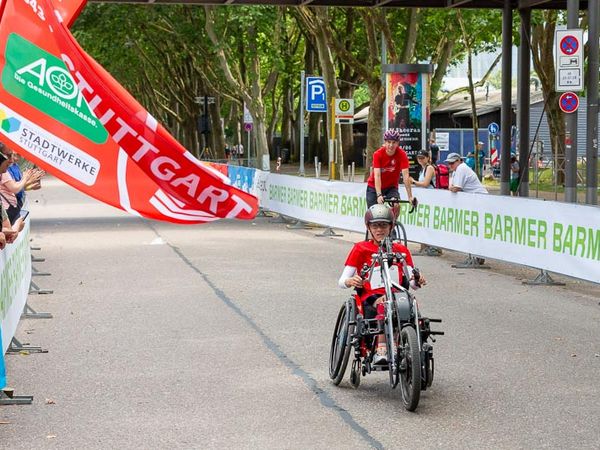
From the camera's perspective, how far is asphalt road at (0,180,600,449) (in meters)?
7.93

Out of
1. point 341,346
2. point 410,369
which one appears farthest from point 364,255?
point 410,369

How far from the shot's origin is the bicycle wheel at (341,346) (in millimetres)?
9156

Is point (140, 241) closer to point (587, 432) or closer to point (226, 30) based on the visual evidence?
point (587, 432)

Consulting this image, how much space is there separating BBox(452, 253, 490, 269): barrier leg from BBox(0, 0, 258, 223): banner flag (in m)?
10.8

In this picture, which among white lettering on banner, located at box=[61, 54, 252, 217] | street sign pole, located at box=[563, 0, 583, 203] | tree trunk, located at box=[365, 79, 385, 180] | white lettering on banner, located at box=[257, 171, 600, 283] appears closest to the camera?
white lettering on banner, located at box=[61, 54, 252, 217]

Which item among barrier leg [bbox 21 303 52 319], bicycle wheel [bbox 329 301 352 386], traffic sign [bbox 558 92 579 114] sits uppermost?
traffic sign [bbox 558 92 579 114]

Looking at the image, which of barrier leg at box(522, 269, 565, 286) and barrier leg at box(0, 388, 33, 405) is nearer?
barrier leg at box(0, 388, 33, 405)

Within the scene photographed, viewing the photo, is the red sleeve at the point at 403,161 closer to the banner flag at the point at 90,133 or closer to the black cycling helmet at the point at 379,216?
the black cycling helmet at the point at 379,216

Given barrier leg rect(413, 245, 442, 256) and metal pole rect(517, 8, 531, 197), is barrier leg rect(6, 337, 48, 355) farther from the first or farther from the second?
metal pole rect(517, 8, 531, 197)

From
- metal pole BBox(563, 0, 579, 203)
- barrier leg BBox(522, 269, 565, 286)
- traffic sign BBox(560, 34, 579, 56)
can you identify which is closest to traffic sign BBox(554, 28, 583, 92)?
traffic sign BBox(560, 34, 579, 56)

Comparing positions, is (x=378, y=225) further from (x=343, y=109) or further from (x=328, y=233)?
(x=343, y=109)

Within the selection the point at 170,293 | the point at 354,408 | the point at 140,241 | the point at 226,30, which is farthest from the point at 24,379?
the point at 226,30

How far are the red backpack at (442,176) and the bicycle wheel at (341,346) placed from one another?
1244cm

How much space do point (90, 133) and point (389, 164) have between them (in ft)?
30.5
